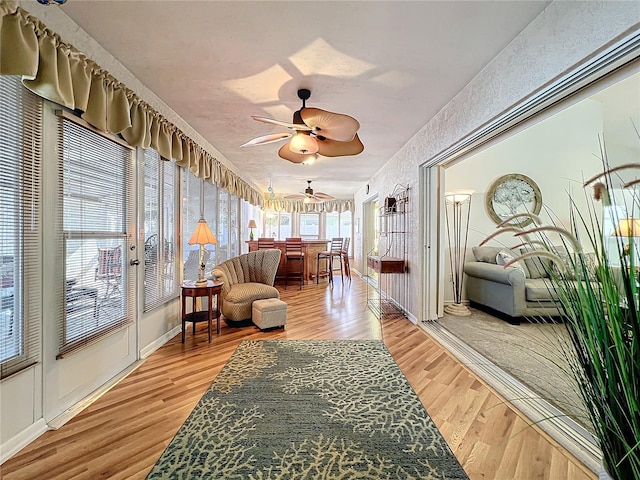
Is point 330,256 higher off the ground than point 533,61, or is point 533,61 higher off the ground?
point 533,61

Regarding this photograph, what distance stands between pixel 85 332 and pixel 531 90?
135 inches

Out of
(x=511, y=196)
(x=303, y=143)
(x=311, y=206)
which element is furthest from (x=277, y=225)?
(x=303, y=143)

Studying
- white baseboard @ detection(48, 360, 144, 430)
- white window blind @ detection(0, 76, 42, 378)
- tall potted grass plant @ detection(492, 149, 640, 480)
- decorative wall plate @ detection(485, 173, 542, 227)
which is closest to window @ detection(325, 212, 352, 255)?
decorative wall plate @ detection(485, 173, 542, 227)

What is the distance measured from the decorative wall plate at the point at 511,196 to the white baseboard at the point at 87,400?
5249mm

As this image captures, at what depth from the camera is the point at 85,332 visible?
2.06m

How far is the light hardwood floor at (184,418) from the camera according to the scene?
1441 millimetres

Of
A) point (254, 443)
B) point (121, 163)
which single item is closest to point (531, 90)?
point (254, 443)

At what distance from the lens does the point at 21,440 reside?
1.58 metres

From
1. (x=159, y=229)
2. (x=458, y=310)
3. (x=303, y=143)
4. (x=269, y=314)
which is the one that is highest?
(x=303, y=143)

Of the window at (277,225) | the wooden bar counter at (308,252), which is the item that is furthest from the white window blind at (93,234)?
the window at (277,225)

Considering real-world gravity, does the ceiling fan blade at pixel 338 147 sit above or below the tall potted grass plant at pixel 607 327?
above

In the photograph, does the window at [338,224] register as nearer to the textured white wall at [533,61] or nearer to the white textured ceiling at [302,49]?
the textured white wall at [533,61]

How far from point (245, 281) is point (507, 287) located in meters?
3.47

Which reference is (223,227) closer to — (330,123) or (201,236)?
(201,236)
